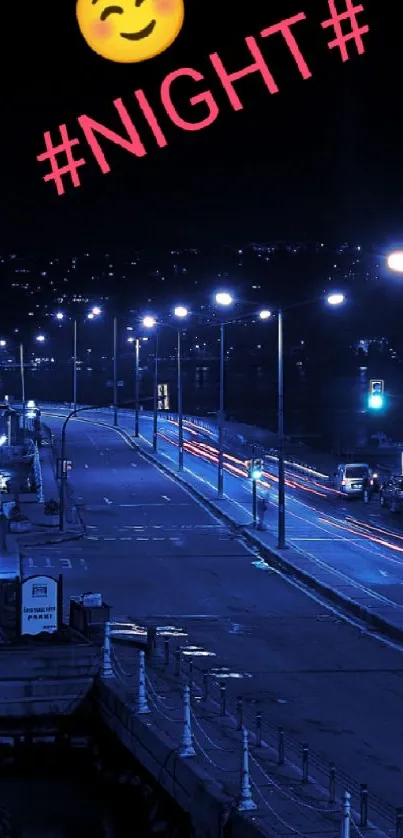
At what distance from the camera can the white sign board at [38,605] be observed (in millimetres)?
24172

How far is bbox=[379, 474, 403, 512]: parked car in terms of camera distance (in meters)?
54.7

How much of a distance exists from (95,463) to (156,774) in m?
54.2

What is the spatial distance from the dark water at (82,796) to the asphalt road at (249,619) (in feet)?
8.01

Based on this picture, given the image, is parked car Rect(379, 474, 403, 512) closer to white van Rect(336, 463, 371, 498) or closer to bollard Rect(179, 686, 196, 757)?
white van Rect(336, 463, 371, 498)

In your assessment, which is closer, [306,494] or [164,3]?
[164,3]

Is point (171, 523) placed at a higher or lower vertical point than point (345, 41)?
lower

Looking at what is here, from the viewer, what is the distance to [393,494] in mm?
55875

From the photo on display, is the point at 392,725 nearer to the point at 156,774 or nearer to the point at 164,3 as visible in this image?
the point at 156,774

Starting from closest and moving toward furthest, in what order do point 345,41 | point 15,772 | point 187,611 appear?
point 345,41 → point 15,772 → point 187,611

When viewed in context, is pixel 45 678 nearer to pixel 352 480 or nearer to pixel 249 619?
pixel 249 619

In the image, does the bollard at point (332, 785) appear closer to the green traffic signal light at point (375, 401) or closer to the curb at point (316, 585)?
the curb at point (316, 585)

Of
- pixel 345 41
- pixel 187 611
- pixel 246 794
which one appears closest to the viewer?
pixel 246 794

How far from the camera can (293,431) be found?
172 m

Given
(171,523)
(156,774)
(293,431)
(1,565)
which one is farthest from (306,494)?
(293,431)
